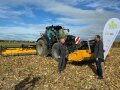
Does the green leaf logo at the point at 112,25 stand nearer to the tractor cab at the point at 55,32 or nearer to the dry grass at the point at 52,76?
the dry grass at the point at 52,76

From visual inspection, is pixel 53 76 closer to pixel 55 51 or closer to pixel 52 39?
pixel 55 51

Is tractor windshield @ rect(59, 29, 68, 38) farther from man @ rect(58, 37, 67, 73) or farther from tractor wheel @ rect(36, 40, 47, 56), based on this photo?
man @ rect(58, 37, 67, 73)

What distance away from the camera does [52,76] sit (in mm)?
14312

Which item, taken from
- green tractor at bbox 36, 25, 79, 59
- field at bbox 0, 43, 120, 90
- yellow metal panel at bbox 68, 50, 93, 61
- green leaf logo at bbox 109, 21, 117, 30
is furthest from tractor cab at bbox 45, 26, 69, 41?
green leaf logo at bbox 109, 21, 117, 30

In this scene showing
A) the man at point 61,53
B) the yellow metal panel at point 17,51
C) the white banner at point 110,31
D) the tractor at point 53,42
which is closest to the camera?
the white banner at point 110,31

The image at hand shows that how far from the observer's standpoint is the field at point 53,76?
41.9ft

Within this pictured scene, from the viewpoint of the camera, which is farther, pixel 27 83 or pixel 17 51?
pixel 17 51

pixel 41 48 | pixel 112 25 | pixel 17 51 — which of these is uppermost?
pixel 112 25

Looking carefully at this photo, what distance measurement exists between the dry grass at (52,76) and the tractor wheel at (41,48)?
160 cm

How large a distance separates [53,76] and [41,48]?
6.62 meters

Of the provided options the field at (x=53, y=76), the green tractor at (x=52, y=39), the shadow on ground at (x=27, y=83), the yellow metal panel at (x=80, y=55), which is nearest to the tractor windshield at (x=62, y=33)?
the green tractor at (x=52, y=39)

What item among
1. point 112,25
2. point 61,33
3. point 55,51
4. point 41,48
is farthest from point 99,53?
point 41,48

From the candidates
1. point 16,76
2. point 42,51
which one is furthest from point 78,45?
point 16,76

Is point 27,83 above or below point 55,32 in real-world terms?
below
